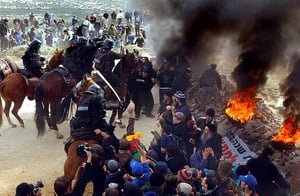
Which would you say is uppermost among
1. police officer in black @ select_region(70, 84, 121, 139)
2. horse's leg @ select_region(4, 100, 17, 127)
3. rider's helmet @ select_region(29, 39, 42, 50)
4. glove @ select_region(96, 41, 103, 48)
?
glove @ select_region(96, 41, 103, 48)

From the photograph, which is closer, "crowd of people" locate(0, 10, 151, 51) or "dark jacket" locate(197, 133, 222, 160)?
"dark jacket" locate(197, 133, 222, 160)

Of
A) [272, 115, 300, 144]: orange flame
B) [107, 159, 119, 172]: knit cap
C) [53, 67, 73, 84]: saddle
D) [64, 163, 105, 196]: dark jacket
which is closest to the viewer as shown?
[107, 159, 119, 172]: knit cap

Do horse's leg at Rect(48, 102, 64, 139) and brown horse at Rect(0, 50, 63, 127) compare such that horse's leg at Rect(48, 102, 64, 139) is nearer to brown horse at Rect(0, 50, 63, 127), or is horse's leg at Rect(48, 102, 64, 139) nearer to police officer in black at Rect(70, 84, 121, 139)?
brown horse at Rect(0, 50, 63, 127)

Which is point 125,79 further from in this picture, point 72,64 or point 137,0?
point 137,0

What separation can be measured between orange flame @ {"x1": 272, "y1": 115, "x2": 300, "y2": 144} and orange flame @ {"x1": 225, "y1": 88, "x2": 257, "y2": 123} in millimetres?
1130

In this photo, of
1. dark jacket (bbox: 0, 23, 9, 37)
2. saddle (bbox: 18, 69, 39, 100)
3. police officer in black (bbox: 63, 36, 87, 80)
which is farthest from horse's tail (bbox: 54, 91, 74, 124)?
dark jacket (bbox: 0, 23, 9, 37)

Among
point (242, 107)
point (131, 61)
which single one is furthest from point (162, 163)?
point (131, 61)

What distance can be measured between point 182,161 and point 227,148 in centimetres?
220

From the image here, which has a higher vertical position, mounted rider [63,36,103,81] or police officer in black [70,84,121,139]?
mounted rider [63,36,103,81]

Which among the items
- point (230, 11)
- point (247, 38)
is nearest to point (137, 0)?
point (230, 11)

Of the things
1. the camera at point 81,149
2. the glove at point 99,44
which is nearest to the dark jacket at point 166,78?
the glove at point 99,44

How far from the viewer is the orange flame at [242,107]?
28.6 ft

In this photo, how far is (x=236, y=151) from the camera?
7652mm

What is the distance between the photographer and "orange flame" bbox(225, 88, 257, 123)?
8711 millimetres
